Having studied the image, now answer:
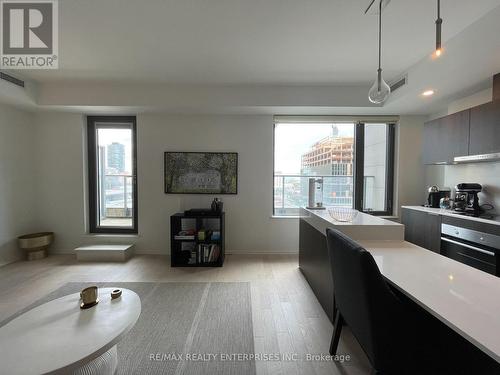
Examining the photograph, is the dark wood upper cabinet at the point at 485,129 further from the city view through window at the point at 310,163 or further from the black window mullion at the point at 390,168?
the city view through window at the point at 310,163

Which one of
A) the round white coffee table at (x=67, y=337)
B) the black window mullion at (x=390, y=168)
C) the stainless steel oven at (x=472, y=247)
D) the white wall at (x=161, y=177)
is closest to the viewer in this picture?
the round white coffee table at (x=67, y=337)

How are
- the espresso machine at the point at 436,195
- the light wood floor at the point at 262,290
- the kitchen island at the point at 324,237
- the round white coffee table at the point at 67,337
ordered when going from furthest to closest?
the espresso machine at the point at 436,195, the kitchen island at the point at 324,237, the light wood floor at the point at 262,290, the round white coffee table at the point at 67,337

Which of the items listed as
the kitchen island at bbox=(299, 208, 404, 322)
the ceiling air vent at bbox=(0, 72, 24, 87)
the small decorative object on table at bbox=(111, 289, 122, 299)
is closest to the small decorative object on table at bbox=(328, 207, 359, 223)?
the kitchen island at bbox=(299, 208, 404, 322)

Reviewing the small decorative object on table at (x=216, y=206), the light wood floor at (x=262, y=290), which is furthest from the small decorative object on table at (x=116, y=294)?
the small decorative object on table at (x=216, y=206)

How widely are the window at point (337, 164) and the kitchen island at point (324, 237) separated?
94 cm

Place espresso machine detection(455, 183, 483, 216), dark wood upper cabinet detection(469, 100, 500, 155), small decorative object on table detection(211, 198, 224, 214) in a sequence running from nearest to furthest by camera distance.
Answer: dark wood upper cabinet detection(469, 100, 500, 155) → espresso machine detection(455, 183, 483, 216) → small decorative object on table detection(211, 198, 224, 214)

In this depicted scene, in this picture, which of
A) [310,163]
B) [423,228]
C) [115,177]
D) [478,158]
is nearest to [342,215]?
[423,228]

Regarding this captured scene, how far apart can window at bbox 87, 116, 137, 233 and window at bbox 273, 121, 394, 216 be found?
245cm

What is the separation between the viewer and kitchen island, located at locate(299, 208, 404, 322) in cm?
196

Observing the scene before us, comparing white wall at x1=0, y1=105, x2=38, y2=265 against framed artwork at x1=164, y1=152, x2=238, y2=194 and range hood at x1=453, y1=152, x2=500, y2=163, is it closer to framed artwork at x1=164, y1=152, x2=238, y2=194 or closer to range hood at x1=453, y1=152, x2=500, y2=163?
framed artwork at x1=164, y1=152, x2=238, y2=194

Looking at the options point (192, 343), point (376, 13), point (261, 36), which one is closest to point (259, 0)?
point (261, 36)

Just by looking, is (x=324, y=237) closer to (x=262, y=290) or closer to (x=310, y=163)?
(x=262, y=290)

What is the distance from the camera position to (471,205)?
9.06 feet

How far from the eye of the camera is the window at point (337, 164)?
394 cm
